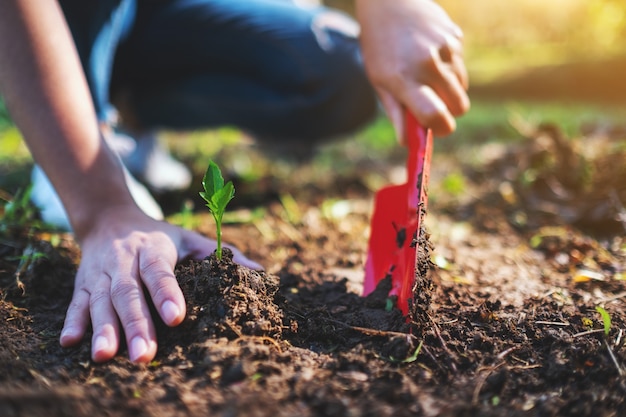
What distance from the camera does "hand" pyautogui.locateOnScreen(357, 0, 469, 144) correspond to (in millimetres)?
1655

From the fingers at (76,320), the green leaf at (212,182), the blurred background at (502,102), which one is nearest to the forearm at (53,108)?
the fingers at (76,320)

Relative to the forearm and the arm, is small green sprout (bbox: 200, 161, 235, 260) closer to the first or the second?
the arm

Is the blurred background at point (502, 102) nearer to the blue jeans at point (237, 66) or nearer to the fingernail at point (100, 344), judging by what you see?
the blue jeans at point (237, 66)

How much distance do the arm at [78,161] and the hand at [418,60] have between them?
72 cm

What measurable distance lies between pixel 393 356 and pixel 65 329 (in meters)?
0.72

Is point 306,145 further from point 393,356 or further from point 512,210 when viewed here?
point 393,356

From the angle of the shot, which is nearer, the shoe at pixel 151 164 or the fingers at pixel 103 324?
the fingers at pixel 103 324

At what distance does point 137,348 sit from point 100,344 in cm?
8

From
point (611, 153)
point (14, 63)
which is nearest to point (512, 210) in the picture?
point (611, 153)

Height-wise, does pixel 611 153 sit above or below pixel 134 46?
below

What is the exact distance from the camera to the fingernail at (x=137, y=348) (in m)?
1.11

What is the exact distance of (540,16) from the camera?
35.8 ft

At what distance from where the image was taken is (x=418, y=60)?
167 cm

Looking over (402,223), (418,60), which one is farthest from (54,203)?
(418,60)
